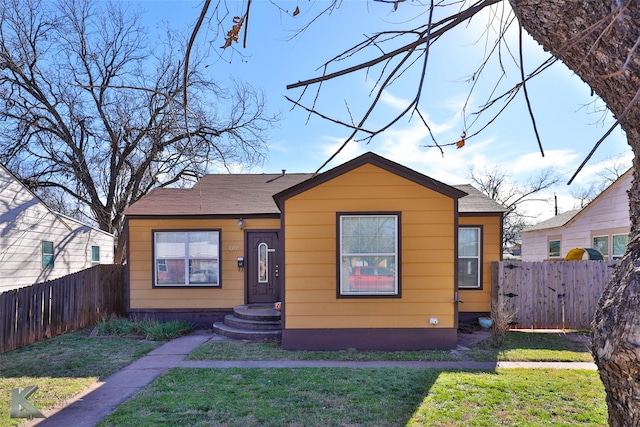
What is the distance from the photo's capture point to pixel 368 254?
720cm

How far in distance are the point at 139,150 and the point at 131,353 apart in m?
12.1

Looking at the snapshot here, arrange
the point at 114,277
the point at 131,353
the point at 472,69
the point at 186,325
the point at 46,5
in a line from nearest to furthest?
the point at 472,69 < the point at 131,353 < the point at 186,325 < the point at 114,277 < the point at 46,5

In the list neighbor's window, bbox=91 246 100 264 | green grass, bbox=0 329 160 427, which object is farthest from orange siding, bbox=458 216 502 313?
neighbor's window, bbox=91 246 100 264

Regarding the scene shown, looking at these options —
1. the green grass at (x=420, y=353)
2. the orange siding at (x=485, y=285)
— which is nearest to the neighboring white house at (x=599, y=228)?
the orange siding at (x=485, y=285)

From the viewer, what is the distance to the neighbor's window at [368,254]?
23.6 feet

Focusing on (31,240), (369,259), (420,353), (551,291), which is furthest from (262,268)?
(551,291)

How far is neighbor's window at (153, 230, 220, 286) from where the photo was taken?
9.66m

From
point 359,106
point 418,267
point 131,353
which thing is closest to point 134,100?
point 131,353

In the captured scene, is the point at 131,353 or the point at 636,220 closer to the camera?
the point at 636,220

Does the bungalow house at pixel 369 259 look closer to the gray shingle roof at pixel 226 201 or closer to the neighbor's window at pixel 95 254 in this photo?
the gray shingle roof at pixel 226 201

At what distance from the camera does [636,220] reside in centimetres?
173

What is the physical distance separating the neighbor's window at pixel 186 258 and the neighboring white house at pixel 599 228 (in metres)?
10.7

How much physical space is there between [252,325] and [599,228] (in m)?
11.6

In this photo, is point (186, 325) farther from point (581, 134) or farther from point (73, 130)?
point (73, 130)
